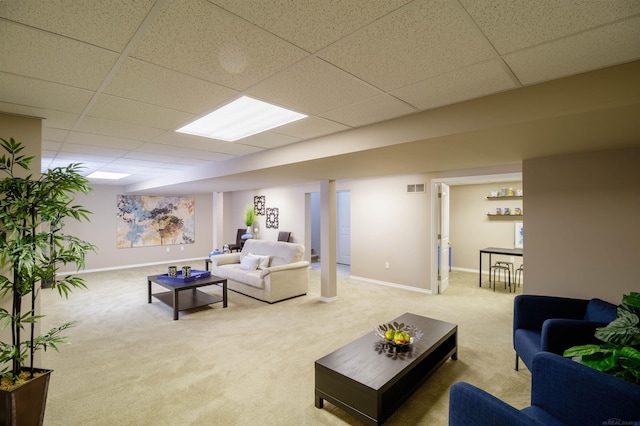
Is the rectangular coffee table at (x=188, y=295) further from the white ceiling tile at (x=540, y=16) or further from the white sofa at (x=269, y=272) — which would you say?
the white ceiling tile at (x=540, y=16)

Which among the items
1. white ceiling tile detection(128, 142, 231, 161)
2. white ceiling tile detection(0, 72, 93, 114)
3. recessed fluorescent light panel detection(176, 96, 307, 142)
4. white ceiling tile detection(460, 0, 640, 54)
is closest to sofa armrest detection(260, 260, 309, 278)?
white ceiling tile detection(128, 142, 231, 161)

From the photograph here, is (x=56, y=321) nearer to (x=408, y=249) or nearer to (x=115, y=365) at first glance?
(x=115, y=365)

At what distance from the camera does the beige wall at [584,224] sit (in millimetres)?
2770

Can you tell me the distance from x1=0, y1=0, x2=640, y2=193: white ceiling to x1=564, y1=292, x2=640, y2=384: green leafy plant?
1.21 m

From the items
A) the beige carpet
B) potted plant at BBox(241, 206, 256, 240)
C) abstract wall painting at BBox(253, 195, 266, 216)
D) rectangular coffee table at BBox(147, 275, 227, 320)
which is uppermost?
abstract wall painting at BBox(253, 195, 266, 216)

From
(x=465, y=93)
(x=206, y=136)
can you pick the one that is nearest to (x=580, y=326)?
(x=465, y=93)

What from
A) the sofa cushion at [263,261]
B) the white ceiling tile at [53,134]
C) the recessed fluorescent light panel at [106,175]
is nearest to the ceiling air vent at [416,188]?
the sofa cushion at [263,261]

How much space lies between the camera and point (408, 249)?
5844mm

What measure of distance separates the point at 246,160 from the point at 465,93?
2.99 metres

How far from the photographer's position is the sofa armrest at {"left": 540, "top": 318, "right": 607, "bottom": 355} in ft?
7.18

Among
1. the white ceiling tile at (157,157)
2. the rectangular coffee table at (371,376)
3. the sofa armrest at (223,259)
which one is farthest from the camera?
the sofa armrest at (223,259)

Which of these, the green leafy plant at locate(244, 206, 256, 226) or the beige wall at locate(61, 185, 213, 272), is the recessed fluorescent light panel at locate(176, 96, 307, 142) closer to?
the green leafy plant at locate(244, 206, 256, 226)

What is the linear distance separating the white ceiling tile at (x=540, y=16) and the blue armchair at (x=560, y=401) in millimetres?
1664

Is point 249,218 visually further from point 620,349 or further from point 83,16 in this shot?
point 620,349
